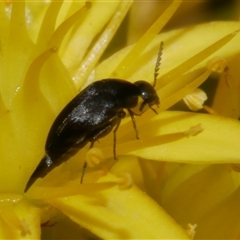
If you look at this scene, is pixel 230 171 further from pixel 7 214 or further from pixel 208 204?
pixel 7 214

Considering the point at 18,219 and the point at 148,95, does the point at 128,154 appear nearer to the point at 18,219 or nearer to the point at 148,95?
the point at 148,95

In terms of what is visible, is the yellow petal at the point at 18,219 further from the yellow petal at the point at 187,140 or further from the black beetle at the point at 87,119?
the yellow petal at the point at 187,140

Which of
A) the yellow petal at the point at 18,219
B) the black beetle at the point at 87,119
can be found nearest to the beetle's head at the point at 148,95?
the black beetle at the point at 87,119

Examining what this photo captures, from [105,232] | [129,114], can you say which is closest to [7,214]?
[105,232]

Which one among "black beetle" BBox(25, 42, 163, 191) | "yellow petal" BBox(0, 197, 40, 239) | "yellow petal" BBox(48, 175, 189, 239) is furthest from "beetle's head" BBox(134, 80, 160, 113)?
"yellow petal" BBox(0, 197, 40, 239)

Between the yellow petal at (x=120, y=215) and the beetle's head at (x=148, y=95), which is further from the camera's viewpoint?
the beetle's head at (x=148, y=95)

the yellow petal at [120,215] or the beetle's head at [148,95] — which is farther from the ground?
the beetle's head at [148,95]

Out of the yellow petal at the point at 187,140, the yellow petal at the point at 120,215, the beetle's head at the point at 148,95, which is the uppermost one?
the beetle's head at the point at 148,95

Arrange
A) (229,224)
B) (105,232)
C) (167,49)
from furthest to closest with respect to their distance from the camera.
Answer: (167,49) < (229,224) < (105,232)
